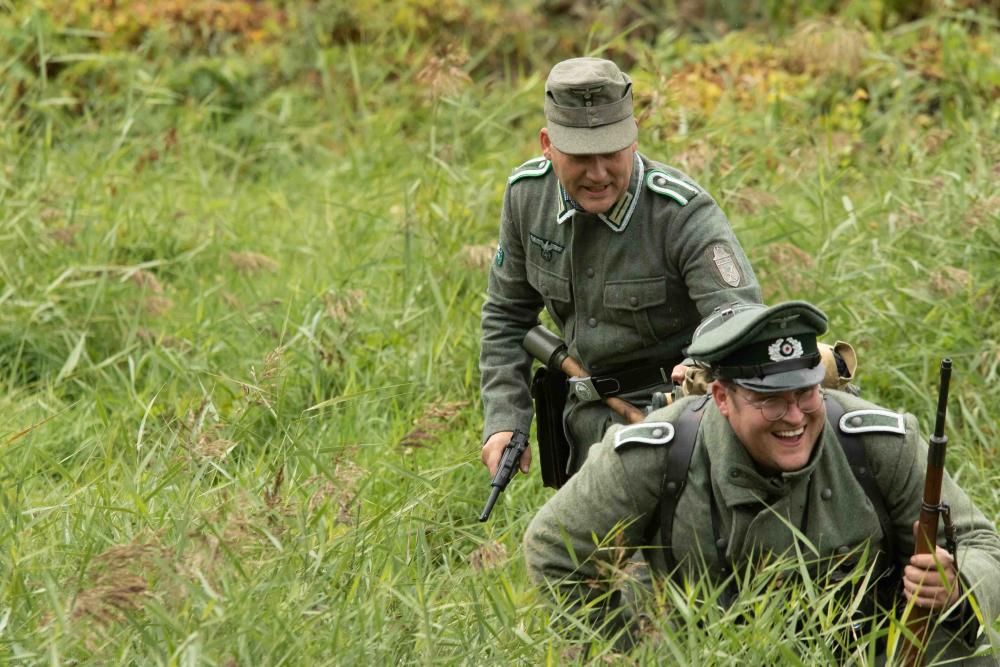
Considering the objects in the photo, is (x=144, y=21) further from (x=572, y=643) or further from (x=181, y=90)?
(x=572, y=643)

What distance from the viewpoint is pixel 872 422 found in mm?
3701

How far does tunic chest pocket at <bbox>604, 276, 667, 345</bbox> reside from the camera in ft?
14.6

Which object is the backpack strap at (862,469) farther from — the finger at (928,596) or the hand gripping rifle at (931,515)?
the finger at (928,596)

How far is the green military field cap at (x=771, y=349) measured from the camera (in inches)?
141

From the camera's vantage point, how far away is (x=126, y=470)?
4.17 meters

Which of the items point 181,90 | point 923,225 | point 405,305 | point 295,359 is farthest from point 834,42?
point 181,90

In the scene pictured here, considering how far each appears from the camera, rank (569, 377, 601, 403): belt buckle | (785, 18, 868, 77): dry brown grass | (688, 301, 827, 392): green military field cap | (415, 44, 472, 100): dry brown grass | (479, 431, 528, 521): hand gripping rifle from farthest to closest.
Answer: (785, 18, 868, 77): dry brown grass, (415, 44, 472, 100): dry brown grass, (569, 377, 601, 403): belt buckle, (479, 431, 528, 521): hand gripping rifle, (688, 301, 827, 392): green military field cap

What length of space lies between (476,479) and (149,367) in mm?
1553

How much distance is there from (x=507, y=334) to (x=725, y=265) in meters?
0.87

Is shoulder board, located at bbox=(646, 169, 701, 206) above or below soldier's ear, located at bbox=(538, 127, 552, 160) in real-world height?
below

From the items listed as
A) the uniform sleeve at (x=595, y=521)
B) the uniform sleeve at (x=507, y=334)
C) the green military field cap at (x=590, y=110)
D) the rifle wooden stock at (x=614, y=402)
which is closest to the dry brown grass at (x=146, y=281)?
the uniform sleeve at (x=507, y=334)

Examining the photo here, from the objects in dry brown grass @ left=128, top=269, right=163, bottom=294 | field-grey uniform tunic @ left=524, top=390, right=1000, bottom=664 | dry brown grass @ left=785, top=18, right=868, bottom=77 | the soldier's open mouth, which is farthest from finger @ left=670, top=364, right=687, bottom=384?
dry brown grass @ left=785, top=18, right=868, bottom=77

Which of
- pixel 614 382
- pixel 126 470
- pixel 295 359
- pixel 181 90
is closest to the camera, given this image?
pixel 126 470

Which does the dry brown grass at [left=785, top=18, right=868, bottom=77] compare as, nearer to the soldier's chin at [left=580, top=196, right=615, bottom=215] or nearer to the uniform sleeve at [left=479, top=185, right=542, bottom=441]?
the uniform sleeve at [left=479, top=185, right=542, bottom=441]
